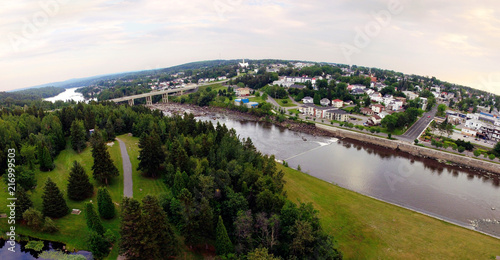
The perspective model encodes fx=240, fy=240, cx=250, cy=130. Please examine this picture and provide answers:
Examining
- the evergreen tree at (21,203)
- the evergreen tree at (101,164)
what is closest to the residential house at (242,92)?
the evergreen tree at (101,164)

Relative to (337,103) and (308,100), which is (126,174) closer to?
(337,103)

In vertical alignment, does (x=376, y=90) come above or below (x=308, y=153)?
above

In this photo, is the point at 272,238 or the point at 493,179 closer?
the point at 272,238

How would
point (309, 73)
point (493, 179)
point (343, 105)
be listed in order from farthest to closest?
point (309, 73) < point (343, 105) < point (493, 179)

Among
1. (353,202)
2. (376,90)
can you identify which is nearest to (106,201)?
(353,202)

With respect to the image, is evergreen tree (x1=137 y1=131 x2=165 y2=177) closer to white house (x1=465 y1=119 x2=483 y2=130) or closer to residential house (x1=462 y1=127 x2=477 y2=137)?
residential house (x1=462 y1=127 x2=477 y2=137)

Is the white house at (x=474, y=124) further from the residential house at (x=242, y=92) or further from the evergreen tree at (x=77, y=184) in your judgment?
the evergreen tree at (x=77, y=184)

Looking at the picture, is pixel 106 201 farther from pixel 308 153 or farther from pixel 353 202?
pixel 308 153
